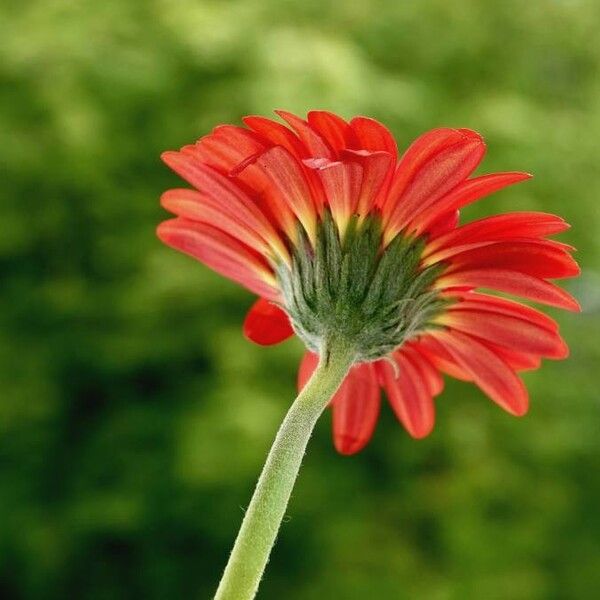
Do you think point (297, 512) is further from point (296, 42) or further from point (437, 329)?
point (437, 329)

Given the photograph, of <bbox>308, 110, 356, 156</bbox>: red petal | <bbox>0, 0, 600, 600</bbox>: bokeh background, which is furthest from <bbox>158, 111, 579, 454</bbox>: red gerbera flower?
<bbox>0, 0, 600, 600</bbox>: bokeh background

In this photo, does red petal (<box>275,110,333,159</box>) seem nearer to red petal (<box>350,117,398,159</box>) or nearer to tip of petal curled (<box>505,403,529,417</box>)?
red petal (<box>350,117,398,159</box>)

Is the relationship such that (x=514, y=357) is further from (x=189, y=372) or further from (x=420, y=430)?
(x=189, y=372)

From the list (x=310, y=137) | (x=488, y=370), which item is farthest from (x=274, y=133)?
(x=488, y=370)

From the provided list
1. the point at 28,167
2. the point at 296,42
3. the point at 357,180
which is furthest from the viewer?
the point at 28,167

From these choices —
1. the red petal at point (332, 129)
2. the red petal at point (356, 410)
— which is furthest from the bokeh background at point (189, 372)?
the red petal at point (332, 129)

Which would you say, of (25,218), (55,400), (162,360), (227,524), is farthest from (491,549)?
(25,218)
